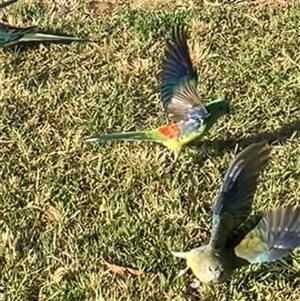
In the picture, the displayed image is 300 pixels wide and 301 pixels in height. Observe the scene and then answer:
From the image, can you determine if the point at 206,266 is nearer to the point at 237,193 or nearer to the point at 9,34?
the point at 237,193

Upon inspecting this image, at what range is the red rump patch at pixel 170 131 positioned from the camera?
4559mm

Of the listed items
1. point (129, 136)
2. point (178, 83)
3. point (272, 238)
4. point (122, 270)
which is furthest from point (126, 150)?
point (272, 238)

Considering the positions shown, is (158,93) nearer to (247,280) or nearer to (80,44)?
(80,44)

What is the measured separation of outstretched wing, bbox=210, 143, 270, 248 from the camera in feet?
11.2

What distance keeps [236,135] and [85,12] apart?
1676 millimetres

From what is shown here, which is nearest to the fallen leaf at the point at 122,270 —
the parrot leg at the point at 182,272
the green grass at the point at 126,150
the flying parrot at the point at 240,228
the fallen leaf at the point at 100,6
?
the green grass at the point at 126,150

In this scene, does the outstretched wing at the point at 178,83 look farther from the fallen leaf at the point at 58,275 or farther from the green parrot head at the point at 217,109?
the fallen leaf at the point at 58,275

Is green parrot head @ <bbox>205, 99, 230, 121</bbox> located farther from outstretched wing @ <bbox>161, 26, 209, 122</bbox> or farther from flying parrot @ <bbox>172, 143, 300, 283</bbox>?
flying parrot @ <bbox>172, 143, 300, 283</bbox>

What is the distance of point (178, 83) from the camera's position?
464cm

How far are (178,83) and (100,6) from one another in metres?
1.76

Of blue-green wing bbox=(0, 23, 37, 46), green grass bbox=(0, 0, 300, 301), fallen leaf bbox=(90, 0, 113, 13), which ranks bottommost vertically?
fallen leaf bbox=(90, 0, 113, 13)

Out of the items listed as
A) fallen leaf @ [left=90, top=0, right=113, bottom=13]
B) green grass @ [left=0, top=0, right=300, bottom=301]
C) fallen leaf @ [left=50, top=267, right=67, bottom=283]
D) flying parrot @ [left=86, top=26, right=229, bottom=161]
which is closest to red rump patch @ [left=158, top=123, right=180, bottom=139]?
flying parrot @ [left=86, top=26, right=229, bottom=161]

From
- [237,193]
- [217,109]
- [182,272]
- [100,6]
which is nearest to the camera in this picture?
[237,193]

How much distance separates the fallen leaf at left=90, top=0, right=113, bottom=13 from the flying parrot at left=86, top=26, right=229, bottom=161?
1.57 meters
